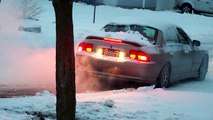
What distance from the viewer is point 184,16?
32.6 meters

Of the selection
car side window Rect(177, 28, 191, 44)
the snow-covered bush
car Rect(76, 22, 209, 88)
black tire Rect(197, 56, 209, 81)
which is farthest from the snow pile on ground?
the snow-covered bush

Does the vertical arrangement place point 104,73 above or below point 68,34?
below

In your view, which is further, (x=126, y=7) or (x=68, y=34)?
(x=126, y=7)

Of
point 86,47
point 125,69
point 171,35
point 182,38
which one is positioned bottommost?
point 125,69

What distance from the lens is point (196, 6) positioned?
36500 mm

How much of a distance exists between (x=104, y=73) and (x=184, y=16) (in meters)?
22.5

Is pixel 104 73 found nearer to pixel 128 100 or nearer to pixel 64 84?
pixel 128 100

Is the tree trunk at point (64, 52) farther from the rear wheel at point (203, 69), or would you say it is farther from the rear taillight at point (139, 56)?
the rear wheel at point (203, 69)

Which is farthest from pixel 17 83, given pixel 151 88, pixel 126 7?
pixel 126 7

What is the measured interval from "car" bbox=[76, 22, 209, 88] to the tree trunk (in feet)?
15.9

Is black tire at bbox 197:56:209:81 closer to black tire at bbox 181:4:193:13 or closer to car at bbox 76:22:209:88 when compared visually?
car at bbox 76:22:209:88

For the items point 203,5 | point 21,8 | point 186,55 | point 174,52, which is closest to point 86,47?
point 174,52

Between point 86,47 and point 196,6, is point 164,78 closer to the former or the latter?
point 86,47

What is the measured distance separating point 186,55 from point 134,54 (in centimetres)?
210
